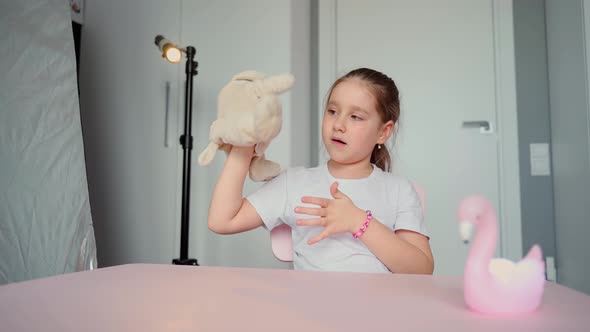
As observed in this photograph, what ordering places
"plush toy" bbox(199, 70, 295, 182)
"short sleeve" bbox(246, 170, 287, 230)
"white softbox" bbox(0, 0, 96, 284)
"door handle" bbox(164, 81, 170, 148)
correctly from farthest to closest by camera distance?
"door handle" bbox(164, 81, 170, 148)
"white softbox" bbox(0, 0, 96, 284)
"short sleeve" bbox(246, 170, 287, 230)
"plush toy" bbox(199, 70, 295, 182)

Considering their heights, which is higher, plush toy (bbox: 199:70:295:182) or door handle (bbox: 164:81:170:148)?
door handle (bbox: 164:81:170:148)

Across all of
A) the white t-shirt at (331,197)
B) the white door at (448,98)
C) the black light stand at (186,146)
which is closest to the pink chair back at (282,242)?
the white t-shirt at (331,197)

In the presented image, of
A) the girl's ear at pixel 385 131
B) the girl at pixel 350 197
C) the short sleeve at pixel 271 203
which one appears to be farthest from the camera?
the girl's ear at pixel 385 131

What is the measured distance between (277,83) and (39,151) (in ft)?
3.20

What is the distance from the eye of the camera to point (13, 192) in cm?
122

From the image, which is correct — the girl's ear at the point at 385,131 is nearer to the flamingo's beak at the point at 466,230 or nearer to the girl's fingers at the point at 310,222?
the girl's fingers at the point at 310,222

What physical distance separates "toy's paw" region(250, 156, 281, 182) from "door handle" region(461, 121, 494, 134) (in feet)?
5.43

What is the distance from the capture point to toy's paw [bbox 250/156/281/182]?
966 millimetres

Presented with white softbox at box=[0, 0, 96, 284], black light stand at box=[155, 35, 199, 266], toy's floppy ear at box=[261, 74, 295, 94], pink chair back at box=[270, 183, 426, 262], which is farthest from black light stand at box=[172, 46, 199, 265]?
toy's floppy ear at box=[261, 74, 295, 94]

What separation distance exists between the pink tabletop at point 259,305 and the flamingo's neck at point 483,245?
0.14 feet

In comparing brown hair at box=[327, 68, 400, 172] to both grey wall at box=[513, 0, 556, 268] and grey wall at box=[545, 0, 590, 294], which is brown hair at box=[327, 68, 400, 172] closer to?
grey wall at box=[545, 0, 590, 294]

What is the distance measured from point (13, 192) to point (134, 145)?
0.94 m

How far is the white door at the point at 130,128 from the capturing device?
2090mm

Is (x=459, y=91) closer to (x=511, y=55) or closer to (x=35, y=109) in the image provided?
(x=511, y=55)
